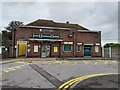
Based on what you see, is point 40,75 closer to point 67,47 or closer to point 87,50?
point 67,47

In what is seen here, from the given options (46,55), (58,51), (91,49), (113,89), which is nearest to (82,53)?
(91,49)

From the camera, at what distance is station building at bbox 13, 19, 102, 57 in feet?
107

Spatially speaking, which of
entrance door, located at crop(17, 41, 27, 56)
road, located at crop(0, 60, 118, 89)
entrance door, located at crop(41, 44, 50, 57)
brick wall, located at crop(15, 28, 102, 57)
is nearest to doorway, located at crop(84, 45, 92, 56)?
brick wall, located at crop(15, 28, 102, 57)

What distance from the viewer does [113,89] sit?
8.66 m

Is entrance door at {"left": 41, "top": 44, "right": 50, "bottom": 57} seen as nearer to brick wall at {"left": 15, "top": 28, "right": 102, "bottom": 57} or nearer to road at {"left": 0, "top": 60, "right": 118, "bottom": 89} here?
brick wall at {"left": 15, "top": 28, "right": 102, "bottom": 57}

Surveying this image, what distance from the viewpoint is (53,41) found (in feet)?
112

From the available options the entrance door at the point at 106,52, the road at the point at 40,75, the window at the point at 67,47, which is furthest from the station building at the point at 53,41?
the road at the point at 40,75

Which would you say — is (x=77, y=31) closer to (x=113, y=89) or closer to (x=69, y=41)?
(x=69, y=41)

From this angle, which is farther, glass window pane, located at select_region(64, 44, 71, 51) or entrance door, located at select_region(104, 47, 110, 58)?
entrance door, located at select_region(104, 47, 110, 58)

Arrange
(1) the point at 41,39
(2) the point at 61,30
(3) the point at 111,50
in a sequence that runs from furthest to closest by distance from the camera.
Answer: (3) the point at 111,50, (2) the point at 61,30, (1) the point at 41,39

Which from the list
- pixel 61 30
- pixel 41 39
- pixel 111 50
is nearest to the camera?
pixel 41 39

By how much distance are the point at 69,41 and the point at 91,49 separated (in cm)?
471

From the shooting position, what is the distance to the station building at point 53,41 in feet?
107

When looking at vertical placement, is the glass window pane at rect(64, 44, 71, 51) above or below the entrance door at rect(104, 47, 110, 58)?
above
